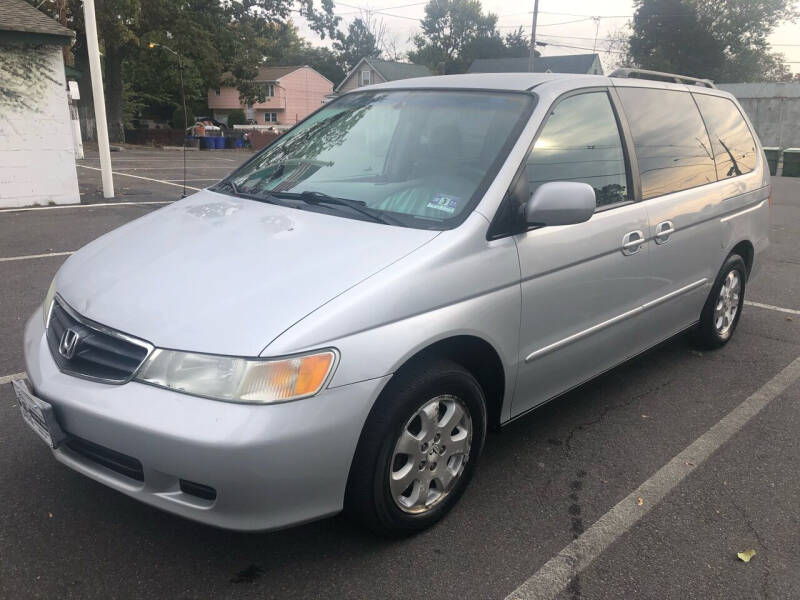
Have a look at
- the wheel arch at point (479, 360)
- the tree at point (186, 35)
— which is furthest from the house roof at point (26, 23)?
the tree at point (186, 35)

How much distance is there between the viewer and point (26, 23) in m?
10.7

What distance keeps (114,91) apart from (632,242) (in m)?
37.8

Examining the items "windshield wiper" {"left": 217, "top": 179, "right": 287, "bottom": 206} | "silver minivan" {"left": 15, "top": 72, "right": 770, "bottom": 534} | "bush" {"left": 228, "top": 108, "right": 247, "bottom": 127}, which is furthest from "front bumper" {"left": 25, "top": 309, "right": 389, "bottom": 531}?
"bush" {"left": 228, "top": 108, "right": 247, "bottom": 127}

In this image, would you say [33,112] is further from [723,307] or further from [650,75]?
[723,307]

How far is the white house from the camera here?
10633mm

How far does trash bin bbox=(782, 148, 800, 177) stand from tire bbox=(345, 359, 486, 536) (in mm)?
23575

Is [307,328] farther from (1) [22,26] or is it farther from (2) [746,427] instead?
(1) [22,26]

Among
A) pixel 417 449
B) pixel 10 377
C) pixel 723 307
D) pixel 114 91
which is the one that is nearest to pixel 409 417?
pixel 417 449

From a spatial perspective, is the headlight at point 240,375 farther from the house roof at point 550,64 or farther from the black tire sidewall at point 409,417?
the house roof at point 550,64

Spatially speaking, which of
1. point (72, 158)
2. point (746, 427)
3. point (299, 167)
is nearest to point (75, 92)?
point (72, 158)

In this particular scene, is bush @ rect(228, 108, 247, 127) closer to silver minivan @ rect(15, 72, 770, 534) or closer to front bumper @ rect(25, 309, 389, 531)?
silver minivan @ rect(15, 72, 770, 534)

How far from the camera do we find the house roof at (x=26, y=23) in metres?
10.5

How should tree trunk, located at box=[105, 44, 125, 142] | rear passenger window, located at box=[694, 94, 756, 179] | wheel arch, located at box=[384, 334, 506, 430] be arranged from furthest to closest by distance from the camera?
tree trunk, located at box=[105, 44, 125, 142], rear passenger window, located at box=[694, 94, 756, 179], wheel arch, located at box=[384, 334, 506, 430]

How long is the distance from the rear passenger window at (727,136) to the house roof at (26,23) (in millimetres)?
10045
